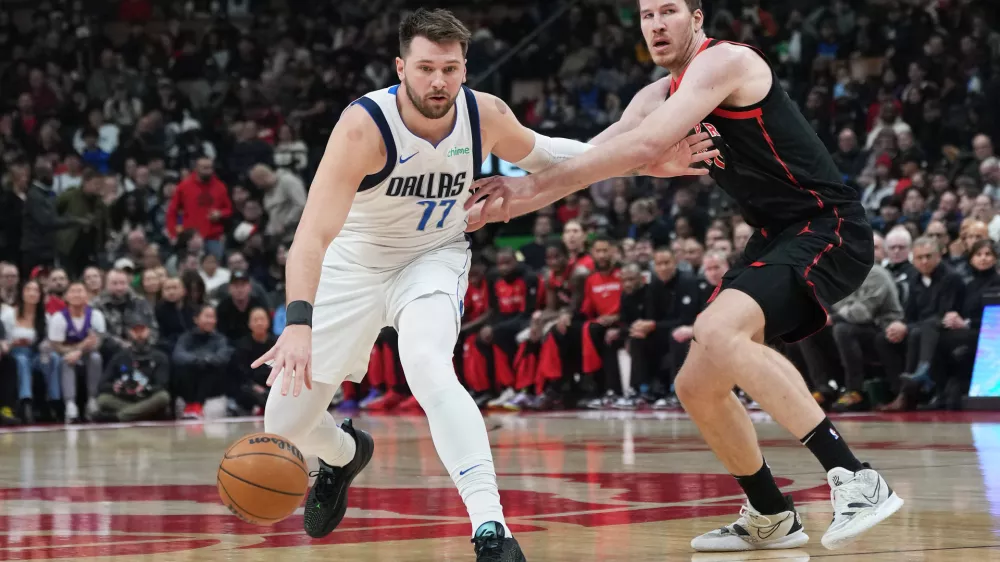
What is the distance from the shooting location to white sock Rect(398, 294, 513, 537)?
15.6 ft

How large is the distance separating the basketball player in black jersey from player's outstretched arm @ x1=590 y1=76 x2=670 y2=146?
0.38m

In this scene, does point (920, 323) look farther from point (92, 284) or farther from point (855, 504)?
point (92, 284)

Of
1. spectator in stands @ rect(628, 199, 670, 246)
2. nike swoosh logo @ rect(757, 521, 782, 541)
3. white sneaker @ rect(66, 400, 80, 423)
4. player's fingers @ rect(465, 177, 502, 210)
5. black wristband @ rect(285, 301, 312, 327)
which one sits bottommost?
white sneaker @ rect(66, 400, 80, 423)

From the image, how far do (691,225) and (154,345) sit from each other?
241 inches

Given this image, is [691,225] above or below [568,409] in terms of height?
above

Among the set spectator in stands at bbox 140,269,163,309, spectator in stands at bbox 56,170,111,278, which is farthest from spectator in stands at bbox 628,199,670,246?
spectator in stands at bbox 56,170,111,278

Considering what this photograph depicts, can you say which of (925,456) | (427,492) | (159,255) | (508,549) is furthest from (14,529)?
(159,255)

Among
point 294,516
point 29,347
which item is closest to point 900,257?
point 294,516

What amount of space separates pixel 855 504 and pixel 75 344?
Answer: 1182 cm

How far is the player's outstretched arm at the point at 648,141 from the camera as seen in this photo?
5.09 meters

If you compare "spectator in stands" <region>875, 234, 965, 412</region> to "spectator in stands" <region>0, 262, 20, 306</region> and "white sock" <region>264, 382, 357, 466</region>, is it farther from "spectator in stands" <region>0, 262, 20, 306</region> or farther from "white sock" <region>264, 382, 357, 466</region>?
"spectator in stands" <region>0, 262, 20, 306</region>

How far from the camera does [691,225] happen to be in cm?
1593

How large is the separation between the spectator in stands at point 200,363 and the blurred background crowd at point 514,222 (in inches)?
1.2

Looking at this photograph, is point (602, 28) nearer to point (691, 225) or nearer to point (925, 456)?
point (691, 225)
